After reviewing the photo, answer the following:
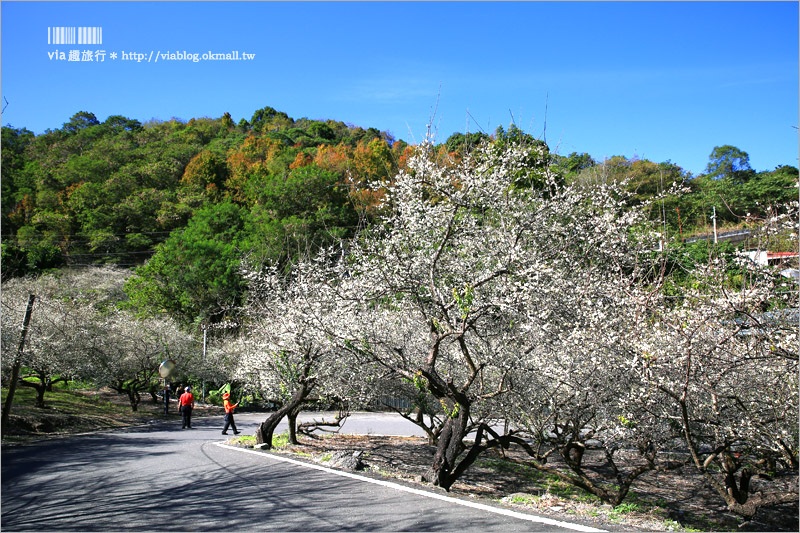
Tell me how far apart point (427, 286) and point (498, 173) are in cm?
182

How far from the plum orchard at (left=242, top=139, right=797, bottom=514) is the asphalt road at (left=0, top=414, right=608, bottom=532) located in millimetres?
1912

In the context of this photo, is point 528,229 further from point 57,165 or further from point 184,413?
point 57,165

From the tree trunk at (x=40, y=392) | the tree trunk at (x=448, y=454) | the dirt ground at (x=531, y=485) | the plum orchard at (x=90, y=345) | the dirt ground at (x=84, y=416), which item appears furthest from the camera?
the tree trunk at (x=40, y=392)

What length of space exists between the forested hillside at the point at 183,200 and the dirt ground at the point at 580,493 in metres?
17.2

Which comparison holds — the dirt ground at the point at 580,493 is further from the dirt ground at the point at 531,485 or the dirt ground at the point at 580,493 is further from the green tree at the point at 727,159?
the green tree at the point at 727,159

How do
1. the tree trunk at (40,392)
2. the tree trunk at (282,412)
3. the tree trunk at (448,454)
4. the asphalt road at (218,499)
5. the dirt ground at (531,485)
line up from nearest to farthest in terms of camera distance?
the asphalt road at (218,499)
the dirt ground at (531,485)
the tree trunk at (448,454)
the tree trunk at (282,412)
the tree trunk at (40,392)

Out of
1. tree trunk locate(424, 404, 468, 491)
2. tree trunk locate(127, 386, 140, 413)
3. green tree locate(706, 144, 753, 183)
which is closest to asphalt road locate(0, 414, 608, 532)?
tree trunk locate(424, 404, 468, 491)

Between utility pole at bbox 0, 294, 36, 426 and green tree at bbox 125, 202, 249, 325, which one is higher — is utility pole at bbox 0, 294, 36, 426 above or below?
below

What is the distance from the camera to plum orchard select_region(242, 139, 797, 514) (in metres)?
6.05

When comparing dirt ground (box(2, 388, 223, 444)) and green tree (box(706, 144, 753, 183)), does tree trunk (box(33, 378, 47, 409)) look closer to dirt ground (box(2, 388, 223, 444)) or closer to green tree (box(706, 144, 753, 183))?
dirt ground (box(2, 388, 223, 444))

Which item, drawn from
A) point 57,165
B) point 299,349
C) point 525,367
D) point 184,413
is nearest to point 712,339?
point 525,367

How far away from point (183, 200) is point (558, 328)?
151 ft

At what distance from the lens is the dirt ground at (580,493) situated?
6289mm

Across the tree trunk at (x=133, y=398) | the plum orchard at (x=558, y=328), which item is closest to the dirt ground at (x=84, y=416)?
the tree trunk at (x=133, y=398)
